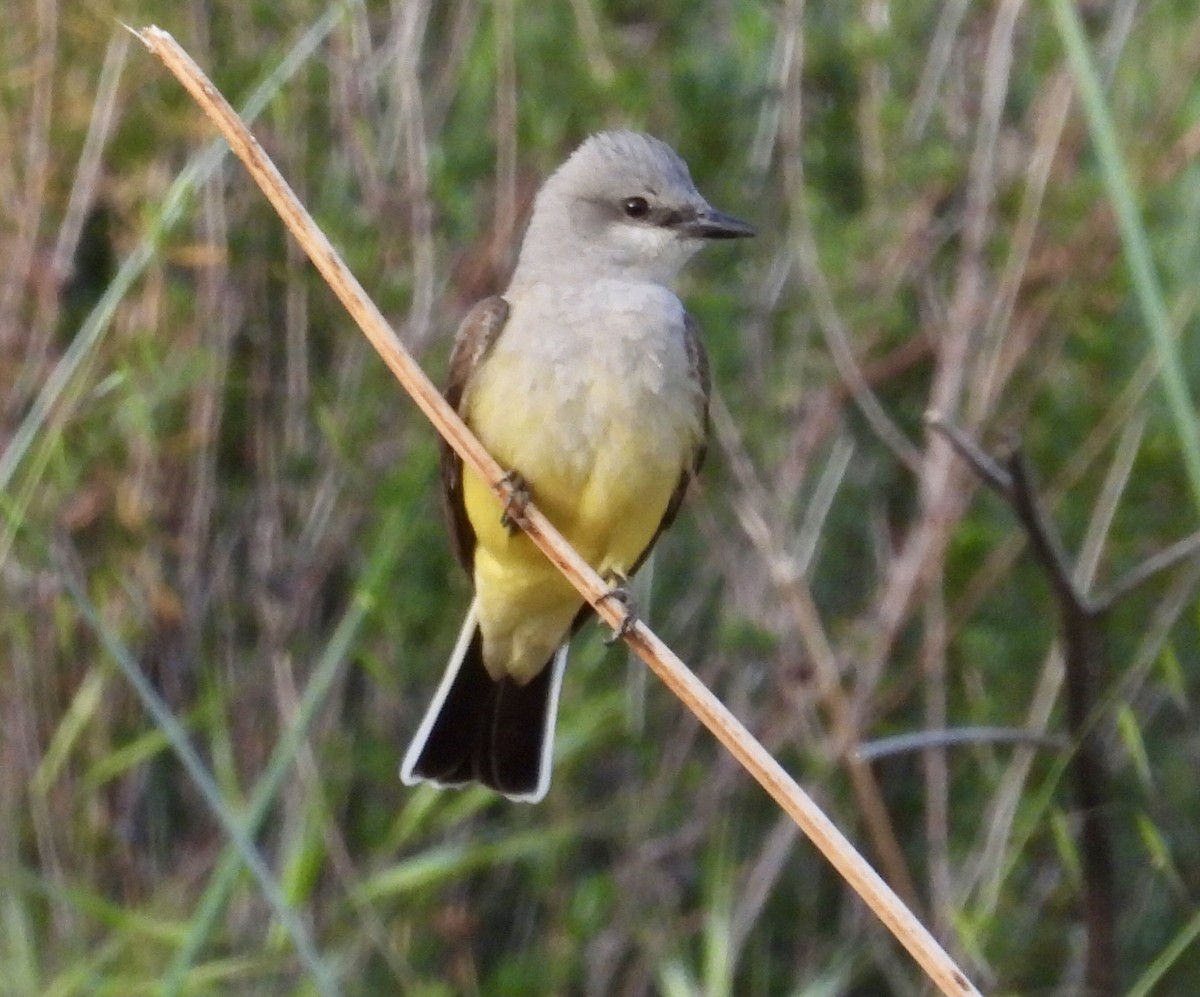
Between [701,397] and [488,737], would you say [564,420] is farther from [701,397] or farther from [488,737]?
[488,737]

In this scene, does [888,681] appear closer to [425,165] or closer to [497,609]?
[497,609]

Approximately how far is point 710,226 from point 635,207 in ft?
0.50

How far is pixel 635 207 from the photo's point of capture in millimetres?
2973

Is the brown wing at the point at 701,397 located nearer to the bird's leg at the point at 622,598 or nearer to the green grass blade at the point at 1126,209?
the bird's leg at the point at 622,598

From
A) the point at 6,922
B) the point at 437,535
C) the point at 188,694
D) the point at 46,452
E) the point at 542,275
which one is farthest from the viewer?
the point at 188,694

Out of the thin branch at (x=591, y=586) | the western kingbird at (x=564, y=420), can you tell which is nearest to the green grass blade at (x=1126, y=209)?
the thin branch at (x=591, y=586)

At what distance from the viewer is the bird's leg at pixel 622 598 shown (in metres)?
2.38

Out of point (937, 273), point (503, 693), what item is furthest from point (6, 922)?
point (937, 273)

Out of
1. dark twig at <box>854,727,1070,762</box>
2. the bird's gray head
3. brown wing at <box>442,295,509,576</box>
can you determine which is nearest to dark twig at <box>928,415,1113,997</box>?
dark twig at <box>854,727,1070,762</box>

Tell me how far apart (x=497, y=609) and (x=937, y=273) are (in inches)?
52.7

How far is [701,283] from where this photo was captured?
382 cm

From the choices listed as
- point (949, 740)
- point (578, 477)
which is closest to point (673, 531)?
point (578, 477)

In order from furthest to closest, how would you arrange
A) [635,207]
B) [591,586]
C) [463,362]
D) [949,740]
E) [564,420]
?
1. [635,207]
2. [463,362]
3. [564,420]
4. [949,740]
5. [591,586]

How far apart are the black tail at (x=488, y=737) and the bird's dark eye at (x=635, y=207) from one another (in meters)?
0.75
